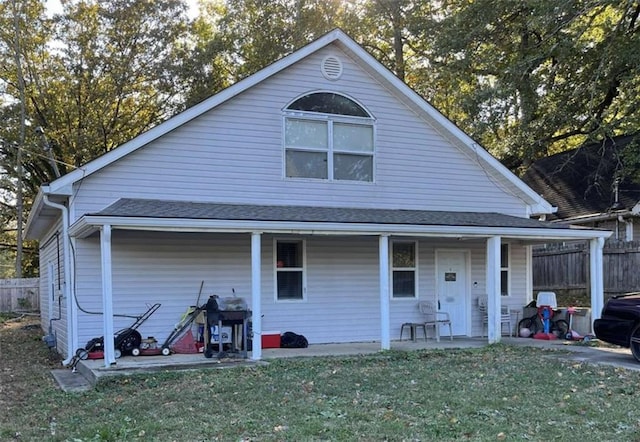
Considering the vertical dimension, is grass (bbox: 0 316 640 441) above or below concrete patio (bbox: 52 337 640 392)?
above

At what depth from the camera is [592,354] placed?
9.91 m

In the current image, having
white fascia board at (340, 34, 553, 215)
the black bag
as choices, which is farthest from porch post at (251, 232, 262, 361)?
white fascia board at (340, 34, 553, 215)

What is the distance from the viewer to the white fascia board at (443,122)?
39.8 ft

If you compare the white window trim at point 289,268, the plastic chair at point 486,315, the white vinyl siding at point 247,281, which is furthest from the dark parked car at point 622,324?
the white window trim at point 289,268

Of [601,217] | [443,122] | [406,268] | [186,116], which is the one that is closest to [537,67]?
[601,217]

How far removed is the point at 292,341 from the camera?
11172 mm

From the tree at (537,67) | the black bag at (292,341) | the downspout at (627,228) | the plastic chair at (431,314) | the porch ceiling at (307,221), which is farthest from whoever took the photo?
the downspout at (627,228)

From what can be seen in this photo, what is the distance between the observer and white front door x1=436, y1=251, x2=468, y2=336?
12893mm

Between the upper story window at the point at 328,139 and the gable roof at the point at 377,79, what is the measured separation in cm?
83

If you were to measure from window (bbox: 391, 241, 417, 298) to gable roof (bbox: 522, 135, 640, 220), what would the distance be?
292 inches

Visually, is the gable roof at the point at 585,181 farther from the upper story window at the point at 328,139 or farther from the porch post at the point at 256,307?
the porch post at the point at 256,307

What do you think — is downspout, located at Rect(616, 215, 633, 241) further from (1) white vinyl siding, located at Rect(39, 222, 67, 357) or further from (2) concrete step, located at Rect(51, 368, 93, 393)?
(2) concrete step, located at Rect(51, 368, 93, 393)

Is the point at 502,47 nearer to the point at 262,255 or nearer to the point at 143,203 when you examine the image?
the point at 262,255

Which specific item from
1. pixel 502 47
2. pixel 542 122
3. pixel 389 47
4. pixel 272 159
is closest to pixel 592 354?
pixel 272 159
